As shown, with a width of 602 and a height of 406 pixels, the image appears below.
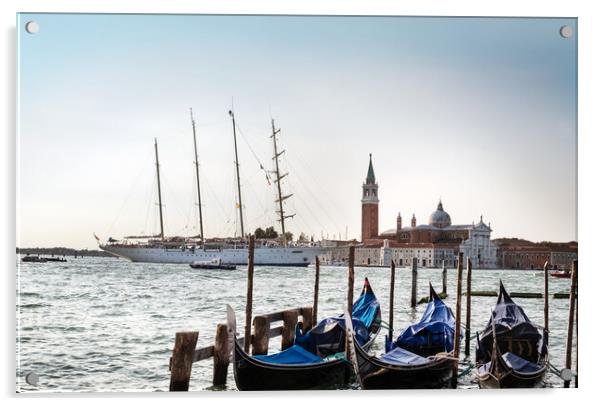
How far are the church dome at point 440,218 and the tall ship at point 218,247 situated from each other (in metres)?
0.84

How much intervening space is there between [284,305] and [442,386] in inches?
73.2

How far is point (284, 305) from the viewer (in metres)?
6.59

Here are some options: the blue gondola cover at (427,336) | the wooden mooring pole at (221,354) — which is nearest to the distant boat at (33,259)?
the wooden mooring pole at (221,354)

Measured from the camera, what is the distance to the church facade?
17.0 ft

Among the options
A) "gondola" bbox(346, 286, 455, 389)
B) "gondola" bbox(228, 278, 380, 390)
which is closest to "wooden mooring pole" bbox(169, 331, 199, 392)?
"gondola" bbox(228, 278, 380, 390)

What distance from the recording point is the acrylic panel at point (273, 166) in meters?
4.66

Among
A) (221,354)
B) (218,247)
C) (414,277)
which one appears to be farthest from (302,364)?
(414,277)

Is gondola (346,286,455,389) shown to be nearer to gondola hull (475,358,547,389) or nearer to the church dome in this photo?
gondola hull (475,358,547,389)

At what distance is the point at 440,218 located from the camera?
549cm

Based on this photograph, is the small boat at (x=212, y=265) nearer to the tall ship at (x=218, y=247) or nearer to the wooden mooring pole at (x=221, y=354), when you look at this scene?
the tall ship at (x=218, y=247)

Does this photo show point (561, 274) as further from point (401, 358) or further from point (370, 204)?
point (370, 204)

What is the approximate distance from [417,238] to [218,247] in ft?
4.64
